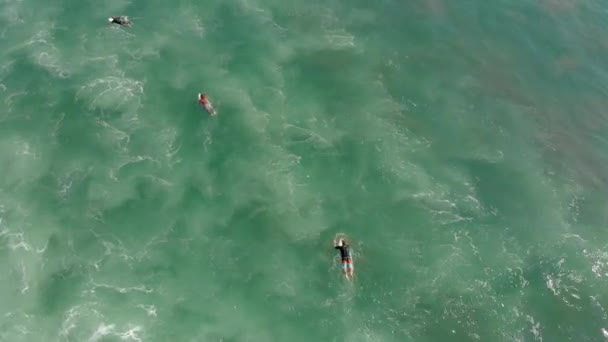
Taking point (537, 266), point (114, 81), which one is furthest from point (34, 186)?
point (537, 266)

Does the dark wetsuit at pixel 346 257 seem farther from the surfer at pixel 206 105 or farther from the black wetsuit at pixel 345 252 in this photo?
the surfer at pixel 206 105

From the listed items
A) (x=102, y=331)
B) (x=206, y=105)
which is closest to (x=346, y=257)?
(x=102, y=331)

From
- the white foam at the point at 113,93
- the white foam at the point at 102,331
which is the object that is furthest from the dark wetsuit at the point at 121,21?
the white foam at the point at 102,331

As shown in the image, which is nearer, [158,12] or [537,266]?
[537,266]

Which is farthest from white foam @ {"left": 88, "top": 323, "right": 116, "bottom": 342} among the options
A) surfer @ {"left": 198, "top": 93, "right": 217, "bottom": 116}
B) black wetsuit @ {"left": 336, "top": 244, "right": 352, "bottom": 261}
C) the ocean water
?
surfer @ {"left": 198, "top": 93, "right": 217, "bottom": 116}

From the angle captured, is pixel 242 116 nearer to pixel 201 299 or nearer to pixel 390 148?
pixel 390 148
